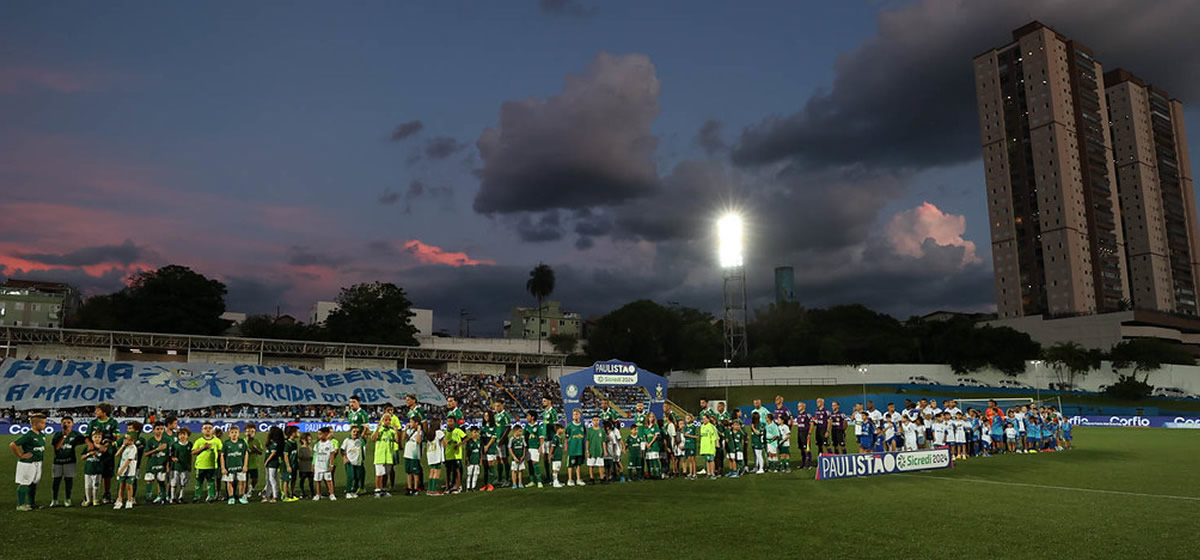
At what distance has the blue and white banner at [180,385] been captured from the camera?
4569 cm

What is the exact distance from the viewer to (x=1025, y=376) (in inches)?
3366

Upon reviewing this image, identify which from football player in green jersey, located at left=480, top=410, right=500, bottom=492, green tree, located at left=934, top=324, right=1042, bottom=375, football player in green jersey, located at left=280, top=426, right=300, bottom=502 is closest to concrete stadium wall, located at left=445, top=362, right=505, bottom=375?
green tree, located at left=934, top=324, right=1042, bottom=375

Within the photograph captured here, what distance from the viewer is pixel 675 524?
11680 millimetres

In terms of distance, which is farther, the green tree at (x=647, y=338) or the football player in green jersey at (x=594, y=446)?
the green tree at (x=647, y=338)

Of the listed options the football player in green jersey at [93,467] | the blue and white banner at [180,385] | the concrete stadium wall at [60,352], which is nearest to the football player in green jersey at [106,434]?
the football player in green jersey at [93,467]

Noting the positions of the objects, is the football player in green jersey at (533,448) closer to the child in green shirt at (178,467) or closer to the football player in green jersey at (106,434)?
the child in green shirt at (178,467)

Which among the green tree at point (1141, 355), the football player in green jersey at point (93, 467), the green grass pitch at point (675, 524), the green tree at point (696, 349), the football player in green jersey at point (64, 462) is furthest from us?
the green tree at point (1141, 355)

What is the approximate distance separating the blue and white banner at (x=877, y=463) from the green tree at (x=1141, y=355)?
278 feet

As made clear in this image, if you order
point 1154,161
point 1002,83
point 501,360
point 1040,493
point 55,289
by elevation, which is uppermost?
point 1002,83

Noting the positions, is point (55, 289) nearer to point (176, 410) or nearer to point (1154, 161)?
point (176, 410)

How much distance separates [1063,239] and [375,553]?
137893mm

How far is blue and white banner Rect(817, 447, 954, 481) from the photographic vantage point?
695 inches

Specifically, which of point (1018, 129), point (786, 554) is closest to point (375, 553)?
point (786, 554)

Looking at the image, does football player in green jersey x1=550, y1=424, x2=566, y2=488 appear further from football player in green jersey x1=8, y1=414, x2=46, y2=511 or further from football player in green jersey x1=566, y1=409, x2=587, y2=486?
football player in green jersey x1=8, y1=414, x2=46, y2=511
